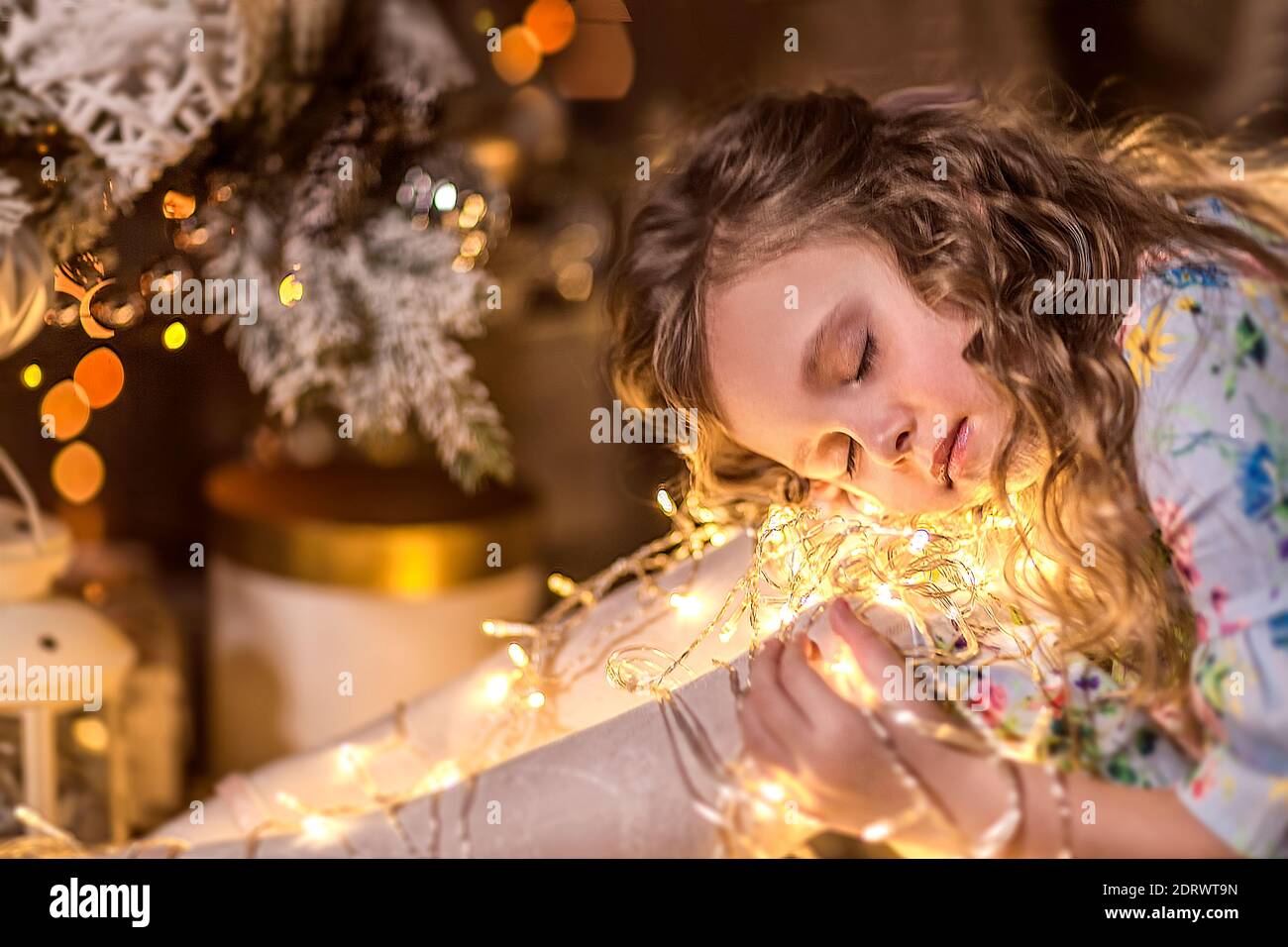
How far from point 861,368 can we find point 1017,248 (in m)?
0.13

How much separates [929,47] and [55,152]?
0.60 m

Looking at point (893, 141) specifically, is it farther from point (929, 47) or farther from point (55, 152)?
point (55, 152)

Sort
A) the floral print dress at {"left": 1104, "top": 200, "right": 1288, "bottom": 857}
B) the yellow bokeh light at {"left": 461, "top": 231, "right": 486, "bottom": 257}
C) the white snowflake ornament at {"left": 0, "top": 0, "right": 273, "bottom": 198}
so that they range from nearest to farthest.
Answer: the floral print dress at {"left": 1104, "top": 200, "right": 1288, "bottom": 857} → the white snowflake ornament at {"left": 0, "top": 0, "right": 273, "bottom": 198} → the yellow bokeh light at {"left": 461, "top": 231, "right": 486, "bottom": 257}

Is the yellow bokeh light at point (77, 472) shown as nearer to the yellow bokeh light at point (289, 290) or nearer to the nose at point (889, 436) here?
the yellow bokeh light at point (289, 290)

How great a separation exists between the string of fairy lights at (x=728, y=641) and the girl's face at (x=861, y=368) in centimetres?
5

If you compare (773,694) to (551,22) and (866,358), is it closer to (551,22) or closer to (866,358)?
(866,358)

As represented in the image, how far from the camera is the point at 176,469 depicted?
911 millimetres

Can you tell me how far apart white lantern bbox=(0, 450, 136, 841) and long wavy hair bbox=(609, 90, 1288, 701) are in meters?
0.43

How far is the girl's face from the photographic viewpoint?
70 cm

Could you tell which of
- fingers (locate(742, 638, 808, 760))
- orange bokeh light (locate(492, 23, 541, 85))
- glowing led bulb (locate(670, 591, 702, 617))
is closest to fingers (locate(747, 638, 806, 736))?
fingers (locate(742, 638, 808, 760))

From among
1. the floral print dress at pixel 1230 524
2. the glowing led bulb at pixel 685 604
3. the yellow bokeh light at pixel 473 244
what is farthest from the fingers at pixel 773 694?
the yellow bokeh light at pixel 473 244

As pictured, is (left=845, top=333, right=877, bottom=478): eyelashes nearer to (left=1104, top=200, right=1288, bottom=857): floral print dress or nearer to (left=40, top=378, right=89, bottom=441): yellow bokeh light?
(left=1104, top=200, right=1288, bottom=857): floral print dress
